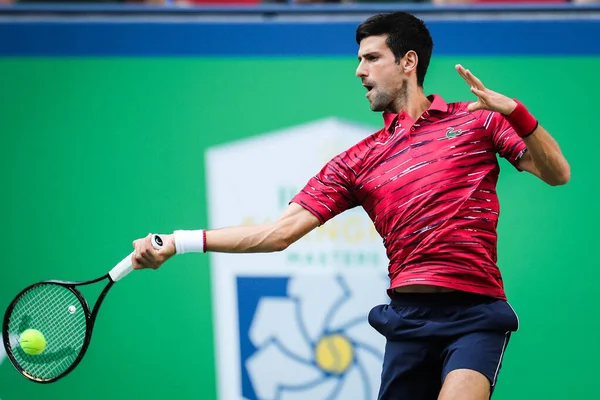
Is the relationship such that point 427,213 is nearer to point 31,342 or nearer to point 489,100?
point 489,100

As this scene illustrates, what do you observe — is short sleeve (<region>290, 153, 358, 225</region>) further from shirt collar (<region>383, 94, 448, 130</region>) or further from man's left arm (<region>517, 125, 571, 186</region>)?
man's left arm (<region>517, 125, 571, 186</region>)

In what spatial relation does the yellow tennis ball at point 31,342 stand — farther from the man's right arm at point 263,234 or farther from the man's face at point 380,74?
the man's face at point 380,74

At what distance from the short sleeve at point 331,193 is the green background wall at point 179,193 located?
3.56ft

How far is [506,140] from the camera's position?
11.8ft

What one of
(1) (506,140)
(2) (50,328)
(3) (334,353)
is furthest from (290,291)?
(1) (506,140)

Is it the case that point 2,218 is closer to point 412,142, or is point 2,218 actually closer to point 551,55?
point 412,142

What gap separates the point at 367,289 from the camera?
4918mm

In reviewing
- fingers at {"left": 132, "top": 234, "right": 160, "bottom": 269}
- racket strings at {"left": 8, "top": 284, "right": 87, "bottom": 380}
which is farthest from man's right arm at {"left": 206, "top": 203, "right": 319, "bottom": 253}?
racket strings at {"left": 8, "top": 284, "right": 87, "bottom": 380}

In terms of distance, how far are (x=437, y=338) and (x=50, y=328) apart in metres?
1.61

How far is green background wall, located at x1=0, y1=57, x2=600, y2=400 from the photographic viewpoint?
4.94m

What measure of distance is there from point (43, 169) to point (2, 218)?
0.33 meters

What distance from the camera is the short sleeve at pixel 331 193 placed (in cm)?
386

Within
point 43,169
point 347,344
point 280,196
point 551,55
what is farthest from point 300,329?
point 551,55

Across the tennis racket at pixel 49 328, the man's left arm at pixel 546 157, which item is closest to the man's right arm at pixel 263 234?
the tennis racket at pixel 49 328
